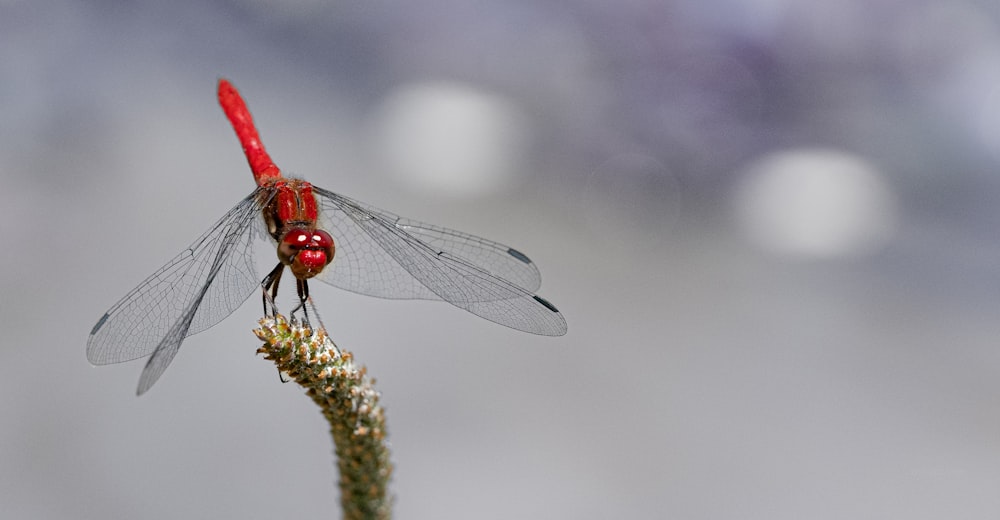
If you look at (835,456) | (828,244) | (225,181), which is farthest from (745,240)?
(225,181)

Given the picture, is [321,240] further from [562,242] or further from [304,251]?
[562,242]

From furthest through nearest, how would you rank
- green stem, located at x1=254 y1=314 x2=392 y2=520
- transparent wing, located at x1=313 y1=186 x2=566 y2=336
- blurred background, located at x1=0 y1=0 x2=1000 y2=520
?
blurred background, located at x1=0 y1=0 x2=1000 y2=520, transparent wing, located at x1=313 y1=186 x2=566 y2=336, green stem, located at x1=254 y1=314 x2=392 y2=520

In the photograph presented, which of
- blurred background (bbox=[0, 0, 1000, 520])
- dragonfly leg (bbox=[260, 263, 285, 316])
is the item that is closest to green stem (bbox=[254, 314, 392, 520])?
dragonfly leg (bbox=[260, 263, 285, 316])

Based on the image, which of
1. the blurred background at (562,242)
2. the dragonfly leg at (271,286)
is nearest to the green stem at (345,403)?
the dragonfly leg at (271,286)

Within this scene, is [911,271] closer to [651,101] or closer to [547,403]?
[651,101]

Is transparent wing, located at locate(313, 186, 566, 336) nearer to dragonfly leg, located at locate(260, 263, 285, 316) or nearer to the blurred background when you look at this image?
dragonfly leg, located at locate(260, 263, 285, 316)

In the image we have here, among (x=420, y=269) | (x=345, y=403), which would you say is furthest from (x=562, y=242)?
(x=345, y=403)
